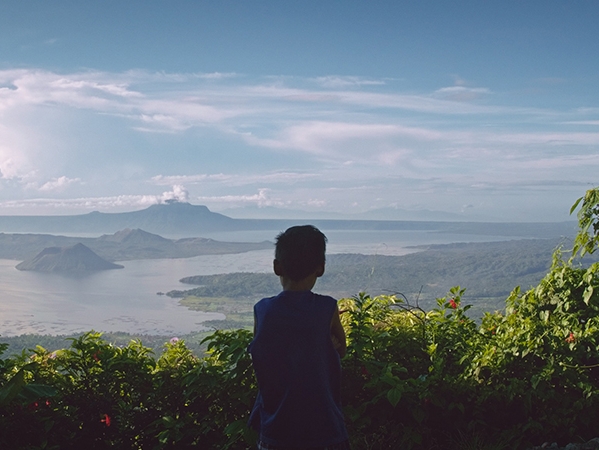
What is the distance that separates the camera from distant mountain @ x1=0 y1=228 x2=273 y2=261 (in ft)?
69.5

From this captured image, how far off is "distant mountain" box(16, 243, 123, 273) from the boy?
21.1 metres

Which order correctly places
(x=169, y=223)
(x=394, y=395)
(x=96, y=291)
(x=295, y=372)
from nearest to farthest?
(x=295, y=372)
(x=394, y=395)
(x=96, y=291)
(x=169, y=223)

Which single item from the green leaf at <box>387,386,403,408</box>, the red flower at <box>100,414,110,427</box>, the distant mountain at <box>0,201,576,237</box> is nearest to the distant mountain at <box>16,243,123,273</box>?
the distant mountain at <box>0,201,576,237</box>

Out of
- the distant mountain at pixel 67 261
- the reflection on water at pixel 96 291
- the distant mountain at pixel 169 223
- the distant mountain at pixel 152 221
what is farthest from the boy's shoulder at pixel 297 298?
the distant mountain at pixel 152 221

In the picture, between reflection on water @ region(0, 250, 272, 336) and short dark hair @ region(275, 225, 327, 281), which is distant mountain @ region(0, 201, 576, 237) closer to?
reflection on water @ region(0, 250, 272, 336)

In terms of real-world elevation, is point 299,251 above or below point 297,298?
above

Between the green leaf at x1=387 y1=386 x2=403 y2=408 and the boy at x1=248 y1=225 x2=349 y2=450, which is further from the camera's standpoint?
the green leaf at x1=387 y1=386 x2=403 y2=408

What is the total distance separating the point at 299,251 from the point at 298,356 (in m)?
0.39

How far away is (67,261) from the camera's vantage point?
22.4 metres

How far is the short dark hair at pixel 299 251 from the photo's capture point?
215 cm

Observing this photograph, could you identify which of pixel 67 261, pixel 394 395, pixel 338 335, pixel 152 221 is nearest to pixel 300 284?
pixel 338 335

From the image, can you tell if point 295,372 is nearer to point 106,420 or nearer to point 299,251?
point 299,251

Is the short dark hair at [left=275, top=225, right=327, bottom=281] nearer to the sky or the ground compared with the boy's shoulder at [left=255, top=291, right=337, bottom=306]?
nearer to the sky

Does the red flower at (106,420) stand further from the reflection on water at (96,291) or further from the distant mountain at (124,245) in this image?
the distant mountain at (124,245)
